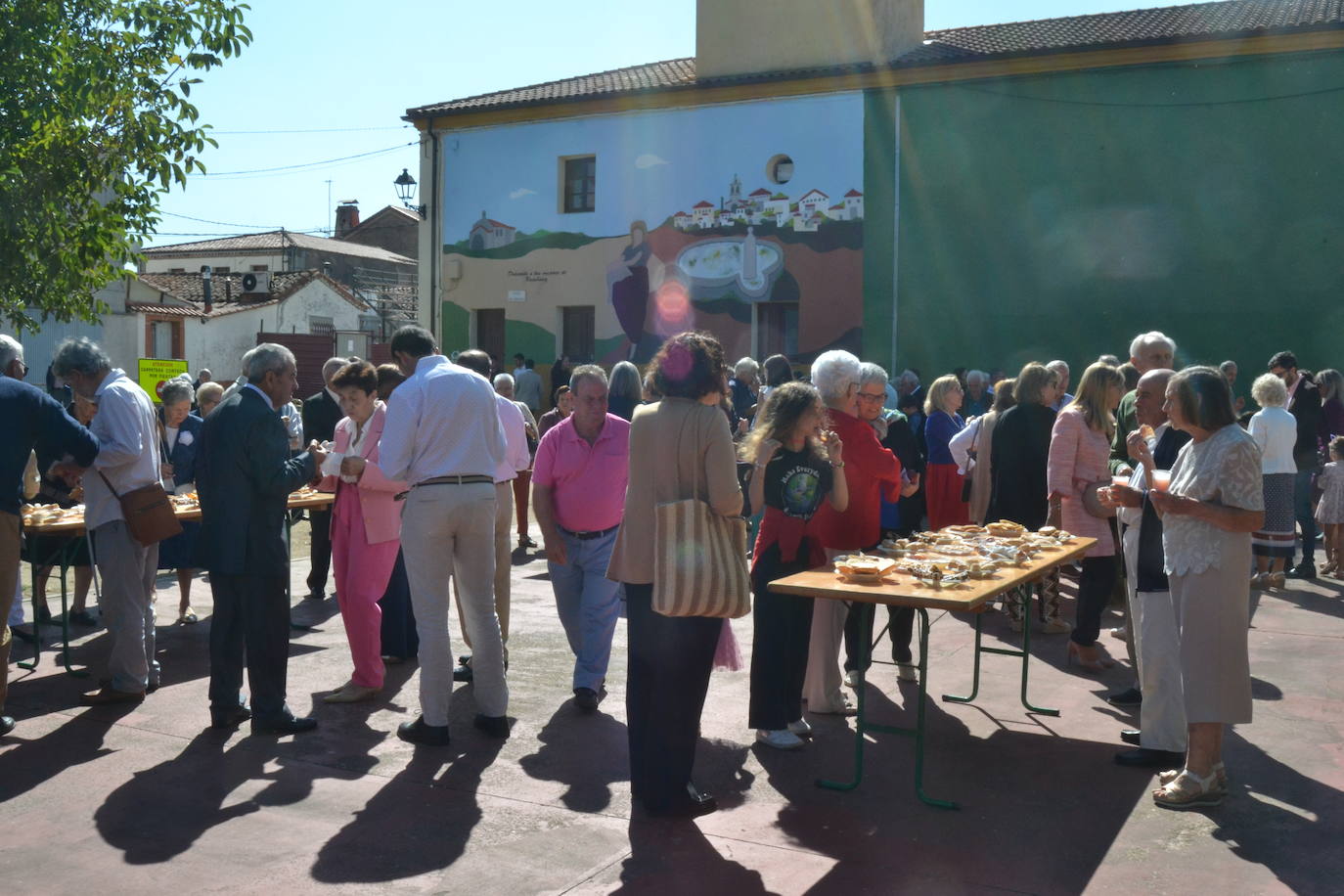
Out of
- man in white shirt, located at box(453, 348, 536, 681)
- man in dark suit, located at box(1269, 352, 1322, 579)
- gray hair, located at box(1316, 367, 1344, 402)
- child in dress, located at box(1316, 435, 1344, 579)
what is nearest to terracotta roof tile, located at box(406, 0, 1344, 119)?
gray hair, located at box(1316, 367, 1344, 402)

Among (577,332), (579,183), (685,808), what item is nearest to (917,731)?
(685,808)

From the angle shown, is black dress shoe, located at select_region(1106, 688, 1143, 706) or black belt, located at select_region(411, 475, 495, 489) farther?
black dress shoe, located at select_region(1106, 688, 1143, 706)

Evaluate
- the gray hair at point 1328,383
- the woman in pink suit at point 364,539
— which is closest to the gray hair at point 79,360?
the woman in pink suit at point 364,539

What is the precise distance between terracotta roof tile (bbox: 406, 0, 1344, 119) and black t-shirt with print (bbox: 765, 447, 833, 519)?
1743 cm

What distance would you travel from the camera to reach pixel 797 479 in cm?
562

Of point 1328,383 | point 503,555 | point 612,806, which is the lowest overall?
point 612,806

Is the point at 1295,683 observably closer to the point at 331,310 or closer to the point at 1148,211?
the point at 1148,211

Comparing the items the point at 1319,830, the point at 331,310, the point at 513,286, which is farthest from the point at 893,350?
the point at 331,310

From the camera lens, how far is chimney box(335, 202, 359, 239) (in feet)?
214

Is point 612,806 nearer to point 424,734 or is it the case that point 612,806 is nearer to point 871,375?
point 424,734

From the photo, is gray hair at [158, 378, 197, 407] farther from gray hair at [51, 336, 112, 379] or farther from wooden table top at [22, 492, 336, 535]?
gray hair at [51, 336, 112, 379]

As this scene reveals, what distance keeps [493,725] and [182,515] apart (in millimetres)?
2606

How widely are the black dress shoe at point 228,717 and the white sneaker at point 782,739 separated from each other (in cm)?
255

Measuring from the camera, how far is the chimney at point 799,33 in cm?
2327
